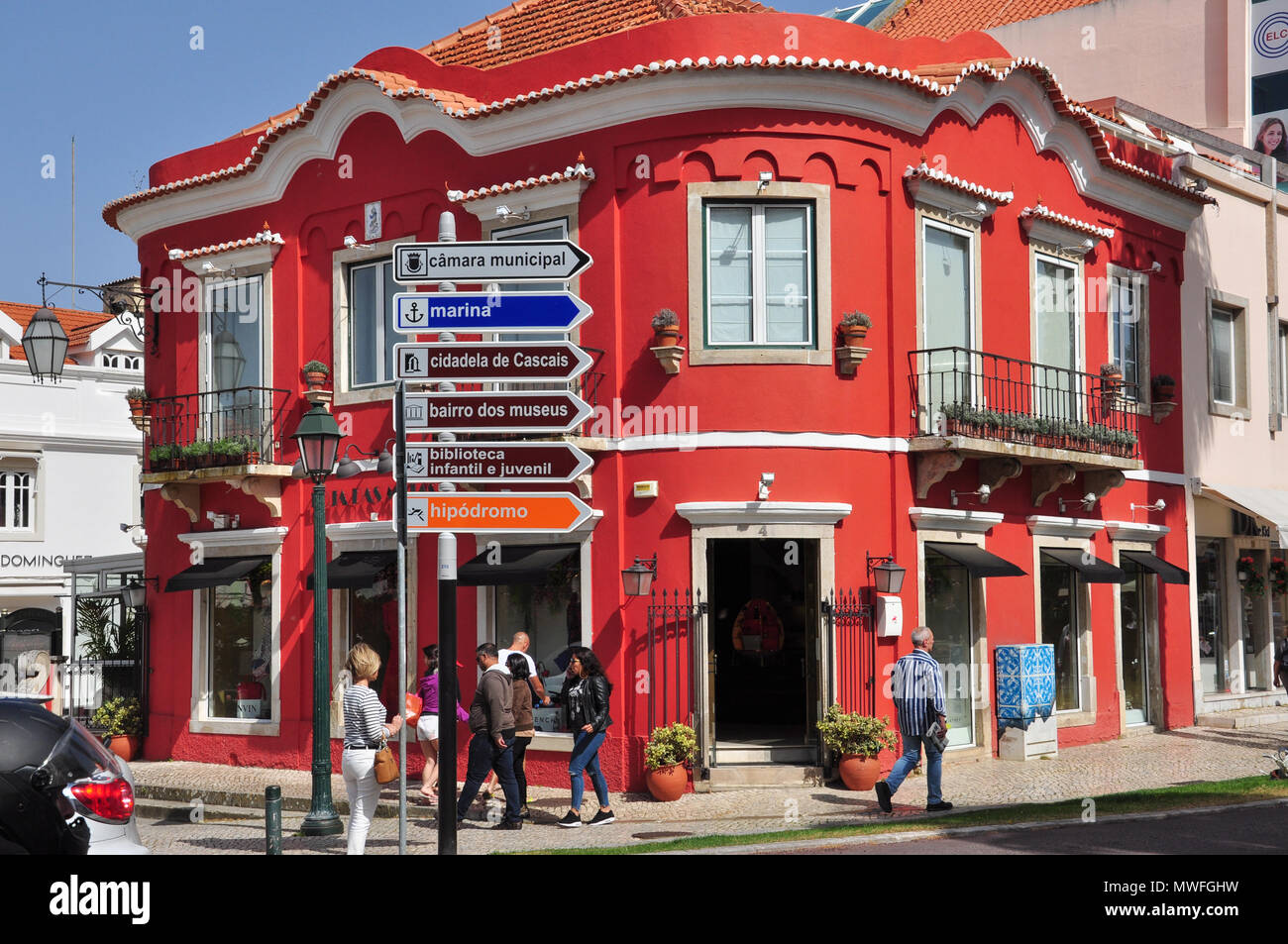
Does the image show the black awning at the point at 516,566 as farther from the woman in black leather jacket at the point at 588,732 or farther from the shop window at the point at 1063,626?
the shop window at the point at 1063,626

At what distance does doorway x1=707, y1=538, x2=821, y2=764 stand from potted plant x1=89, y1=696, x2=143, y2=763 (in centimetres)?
788

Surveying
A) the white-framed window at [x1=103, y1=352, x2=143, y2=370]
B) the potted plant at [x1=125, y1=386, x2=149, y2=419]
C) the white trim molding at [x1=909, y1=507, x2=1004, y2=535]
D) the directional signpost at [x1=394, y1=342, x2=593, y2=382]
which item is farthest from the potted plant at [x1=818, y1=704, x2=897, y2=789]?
the white-framed window at [x1=103, y1=352, x2=143, y2=370]

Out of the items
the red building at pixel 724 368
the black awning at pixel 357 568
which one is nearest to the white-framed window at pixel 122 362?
the red building at pixel 724 368

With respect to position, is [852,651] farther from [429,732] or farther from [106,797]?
[106,797]

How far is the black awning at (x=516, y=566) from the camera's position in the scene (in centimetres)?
1644

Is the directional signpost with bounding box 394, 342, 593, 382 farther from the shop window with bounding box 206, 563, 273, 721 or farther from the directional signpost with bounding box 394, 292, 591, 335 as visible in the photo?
the shop window with bounding box 206, 563, 273, 721

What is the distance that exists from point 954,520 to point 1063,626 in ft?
10.8

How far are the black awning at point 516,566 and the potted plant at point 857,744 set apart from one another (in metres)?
3.39

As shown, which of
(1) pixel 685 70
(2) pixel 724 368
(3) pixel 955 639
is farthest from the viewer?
(3) pixel 955 639

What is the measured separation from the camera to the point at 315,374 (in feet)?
60.8

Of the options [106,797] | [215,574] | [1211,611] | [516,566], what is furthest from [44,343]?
[1211,611]

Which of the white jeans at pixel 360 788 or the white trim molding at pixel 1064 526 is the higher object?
the white trim molding at pixel 1064 526

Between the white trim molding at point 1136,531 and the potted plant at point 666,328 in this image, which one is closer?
the potted plant at point 666,328

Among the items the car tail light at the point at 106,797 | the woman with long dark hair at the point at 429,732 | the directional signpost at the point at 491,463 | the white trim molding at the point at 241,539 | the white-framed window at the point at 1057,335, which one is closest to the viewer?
the car tail light at the point at 106,797
